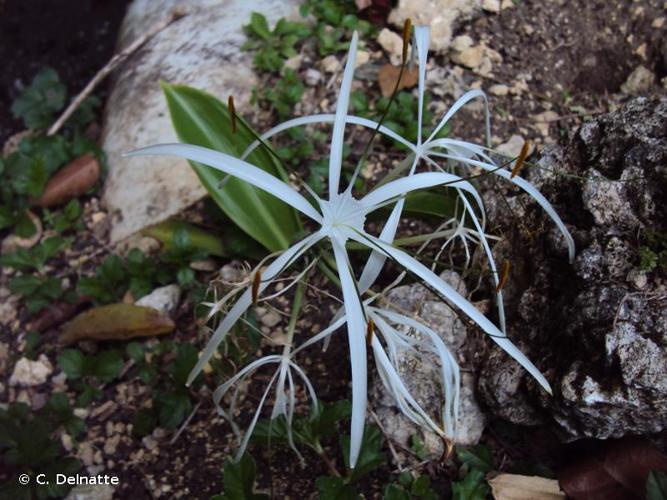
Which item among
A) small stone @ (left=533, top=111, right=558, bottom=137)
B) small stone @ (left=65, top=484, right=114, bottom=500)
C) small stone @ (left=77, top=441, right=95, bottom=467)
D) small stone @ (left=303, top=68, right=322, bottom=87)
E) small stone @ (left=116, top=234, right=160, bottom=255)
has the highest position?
small stone @ (left=303, top=68, right=322, bottom=87)

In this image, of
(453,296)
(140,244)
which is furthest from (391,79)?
(453,296)

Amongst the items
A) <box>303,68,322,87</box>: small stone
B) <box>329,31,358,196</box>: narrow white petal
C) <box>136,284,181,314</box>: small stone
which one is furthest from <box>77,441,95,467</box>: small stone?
<box>303,68,322,87</box>: small stone

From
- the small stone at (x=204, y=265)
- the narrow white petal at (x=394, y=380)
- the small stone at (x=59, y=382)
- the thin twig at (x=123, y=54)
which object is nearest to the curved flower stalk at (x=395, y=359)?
the narrow white petal at (x=394, y=380)

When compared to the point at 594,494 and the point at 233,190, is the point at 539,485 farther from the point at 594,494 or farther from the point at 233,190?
the point at 233,190

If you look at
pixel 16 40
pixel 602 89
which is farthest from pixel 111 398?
pixel 16 40

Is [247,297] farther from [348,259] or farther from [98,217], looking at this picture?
[98,217]

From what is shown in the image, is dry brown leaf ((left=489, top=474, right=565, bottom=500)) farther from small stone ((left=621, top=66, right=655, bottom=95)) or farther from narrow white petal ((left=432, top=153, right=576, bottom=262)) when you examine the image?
small stone ((left=621, top=66, right=655, bottom=95))
